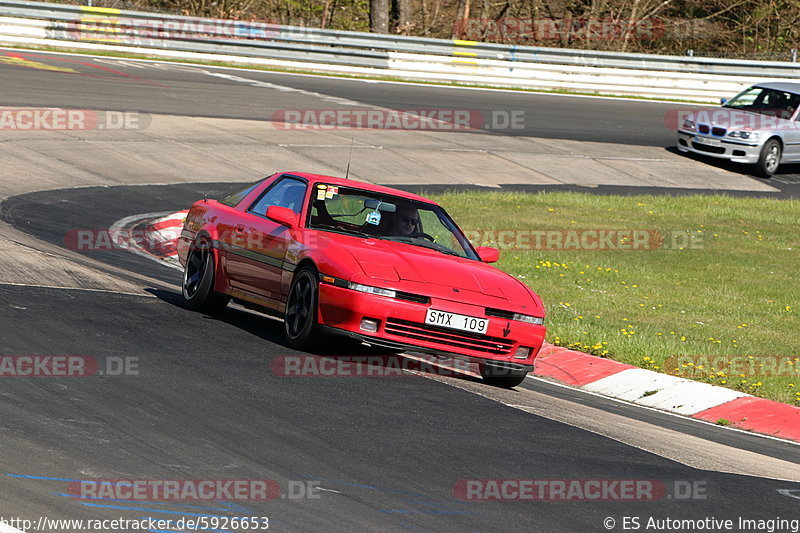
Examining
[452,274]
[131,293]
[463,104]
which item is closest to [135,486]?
[452,274]

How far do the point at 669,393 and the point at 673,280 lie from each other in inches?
197

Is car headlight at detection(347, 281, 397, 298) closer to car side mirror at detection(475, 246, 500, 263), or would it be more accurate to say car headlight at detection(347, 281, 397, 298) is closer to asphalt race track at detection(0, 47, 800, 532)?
asphalt race track at detection(0, 47, 800, 532)

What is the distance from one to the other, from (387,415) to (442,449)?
0.72 m

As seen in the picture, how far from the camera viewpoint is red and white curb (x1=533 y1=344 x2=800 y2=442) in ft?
29.9

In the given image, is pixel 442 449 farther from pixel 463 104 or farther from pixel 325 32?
pixel 325 32

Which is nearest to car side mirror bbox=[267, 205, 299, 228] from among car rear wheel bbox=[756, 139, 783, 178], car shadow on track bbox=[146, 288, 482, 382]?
car shadow on track bbox=[146, 288, 482, 382]

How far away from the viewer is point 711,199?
2170cm

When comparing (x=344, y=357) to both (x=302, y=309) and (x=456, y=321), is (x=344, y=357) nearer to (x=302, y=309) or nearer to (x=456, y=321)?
(x=302, y=309)

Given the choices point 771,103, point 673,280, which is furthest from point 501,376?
point 771,103

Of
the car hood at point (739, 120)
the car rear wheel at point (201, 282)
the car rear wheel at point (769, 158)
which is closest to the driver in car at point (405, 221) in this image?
the car rear wheel at point (201, 282)

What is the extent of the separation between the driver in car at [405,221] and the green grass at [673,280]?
7.31 feet

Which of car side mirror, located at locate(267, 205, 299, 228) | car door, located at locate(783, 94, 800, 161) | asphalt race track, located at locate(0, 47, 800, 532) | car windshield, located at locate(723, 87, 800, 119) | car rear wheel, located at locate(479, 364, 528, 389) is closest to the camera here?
asphalt race track, located at locate(0, 47, 800, 532)

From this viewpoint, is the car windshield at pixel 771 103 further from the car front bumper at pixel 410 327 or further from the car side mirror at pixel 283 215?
the car front bumper at pixel 410 327

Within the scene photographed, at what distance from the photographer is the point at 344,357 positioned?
28.7ft
